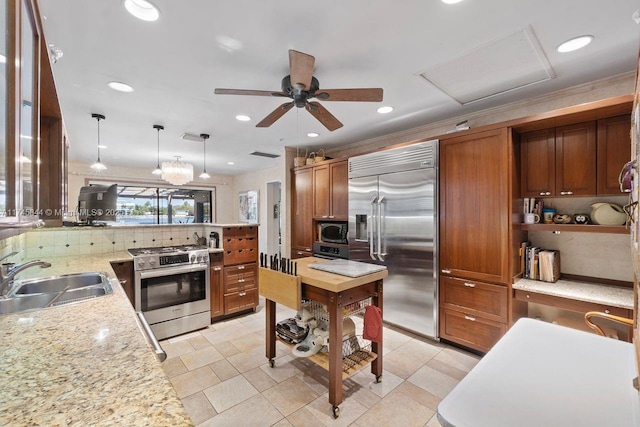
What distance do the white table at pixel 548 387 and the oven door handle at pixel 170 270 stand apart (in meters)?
3.03

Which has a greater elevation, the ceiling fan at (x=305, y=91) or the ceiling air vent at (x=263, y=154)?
the ceiling air vent at (x=263, y=154)

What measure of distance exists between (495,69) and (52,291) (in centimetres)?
370

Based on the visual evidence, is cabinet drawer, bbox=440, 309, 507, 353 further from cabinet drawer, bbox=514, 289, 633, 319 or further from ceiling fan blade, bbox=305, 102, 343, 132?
ceiling fan blade, bbox=305, 102, 343, 132

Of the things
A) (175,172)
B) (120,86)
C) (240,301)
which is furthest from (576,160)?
(175,172)

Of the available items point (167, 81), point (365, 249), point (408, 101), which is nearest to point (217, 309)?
point (365, 249)

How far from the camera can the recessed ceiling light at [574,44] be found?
5.88 ft

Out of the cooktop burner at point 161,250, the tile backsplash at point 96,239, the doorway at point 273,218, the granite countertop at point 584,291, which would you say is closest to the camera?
the granite countertop at point 584,291

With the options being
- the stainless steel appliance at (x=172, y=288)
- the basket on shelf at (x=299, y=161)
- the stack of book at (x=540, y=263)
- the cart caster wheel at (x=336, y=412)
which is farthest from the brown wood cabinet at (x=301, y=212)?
the stack of book at (x=540, y=263)

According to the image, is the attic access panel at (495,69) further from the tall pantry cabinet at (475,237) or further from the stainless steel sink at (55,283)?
the stainless steel sink at (55,283)

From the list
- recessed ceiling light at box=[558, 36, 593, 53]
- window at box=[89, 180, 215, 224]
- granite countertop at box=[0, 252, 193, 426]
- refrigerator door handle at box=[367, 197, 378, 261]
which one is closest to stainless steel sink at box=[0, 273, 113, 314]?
granite countertop at box=[0, 252, 193, 426]

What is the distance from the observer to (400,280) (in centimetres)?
321

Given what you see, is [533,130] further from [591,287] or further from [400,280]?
[400,280]

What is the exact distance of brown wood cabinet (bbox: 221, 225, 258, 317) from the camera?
11.8ft

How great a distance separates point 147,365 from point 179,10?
1.77m
